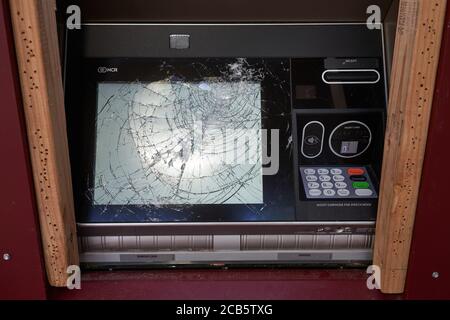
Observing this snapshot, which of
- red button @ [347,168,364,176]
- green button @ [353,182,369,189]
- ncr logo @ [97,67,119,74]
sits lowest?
green button @ [353,182,369,189]

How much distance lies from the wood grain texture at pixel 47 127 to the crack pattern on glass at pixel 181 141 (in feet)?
0.57

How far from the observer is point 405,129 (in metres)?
1.30

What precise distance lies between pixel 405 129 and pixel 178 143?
0.75 metres

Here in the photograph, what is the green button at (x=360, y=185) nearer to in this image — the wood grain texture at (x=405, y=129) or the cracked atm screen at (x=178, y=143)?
the wood grain texture at (x=405, y=129)

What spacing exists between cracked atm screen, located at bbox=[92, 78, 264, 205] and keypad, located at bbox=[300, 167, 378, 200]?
6.9 inches

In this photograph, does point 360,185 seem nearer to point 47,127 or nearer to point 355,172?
point 355,172

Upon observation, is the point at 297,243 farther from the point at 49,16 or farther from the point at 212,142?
A: the point at 49,16

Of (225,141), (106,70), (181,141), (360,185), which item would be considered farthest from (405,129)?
(106,70)

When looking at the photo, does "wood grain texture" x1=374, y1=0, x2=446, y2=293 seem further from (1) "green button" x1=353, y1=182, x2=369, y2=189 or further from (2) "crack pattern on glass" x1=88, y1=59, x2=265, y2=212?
(2) "crack pattern on glass" x1=88, y1=59, x2=265, y2=212

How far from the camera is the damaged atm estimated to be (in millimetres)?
1536

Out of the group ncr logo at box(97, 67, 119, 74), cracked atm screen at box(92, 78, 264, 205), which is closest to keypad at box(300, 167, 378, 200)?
cracked atm screen at box(92, 78, 264, 205)

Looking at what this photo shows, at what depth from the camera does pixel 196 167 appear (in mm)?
1573
